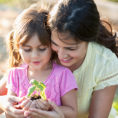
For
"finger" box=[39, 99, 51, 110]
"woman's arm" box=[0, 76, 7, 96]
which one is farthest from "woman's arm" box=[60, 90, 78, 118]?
"woman's arm" box=[0, 76, 7, 96]

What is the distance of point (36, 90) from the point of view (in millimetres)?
2426

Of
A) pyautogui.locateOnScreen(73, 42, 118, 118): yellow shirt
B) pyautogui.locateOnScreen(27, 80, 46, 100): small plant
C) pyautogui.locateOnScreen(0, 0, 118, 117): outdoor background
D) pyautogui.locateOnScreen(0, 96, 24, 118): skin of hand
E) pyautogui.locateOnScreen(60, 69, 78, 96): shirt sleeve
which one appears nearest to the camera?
pyautogui.locateOnScreen(27, 80, 46, 100): small plant

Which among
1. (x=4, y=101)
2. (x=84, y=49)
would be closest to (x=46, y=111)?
(x=4, y=101)

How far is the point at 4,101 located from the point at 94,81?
791 mm

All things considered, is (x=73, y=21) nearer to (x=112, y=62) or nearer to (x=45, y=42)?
(x=45, y=42)

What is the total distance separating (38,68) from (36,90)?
193 millimetres

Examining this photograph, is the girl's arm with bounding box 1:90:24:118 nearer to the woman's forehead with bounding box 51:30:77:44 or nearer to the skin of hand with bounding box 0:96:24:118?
the skin of hand with bounding box 0:96:24:118

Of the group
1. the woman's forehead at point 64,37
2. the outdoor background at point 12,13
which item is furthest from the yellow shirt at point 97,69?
the outdoor background at point 12,13

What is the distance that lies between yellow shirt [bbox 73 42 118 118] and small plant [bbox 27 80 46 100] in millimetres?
498

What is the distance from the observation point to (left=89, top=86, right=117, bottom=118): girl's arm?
112 inches

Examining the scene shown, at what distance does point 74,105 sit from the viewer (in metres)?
2.52

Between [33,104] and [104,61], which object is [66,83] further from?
[104,61]

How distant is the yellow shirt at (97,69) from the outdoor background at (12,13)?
105 inches

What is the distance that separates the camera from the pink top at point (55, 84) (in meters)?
2.53
